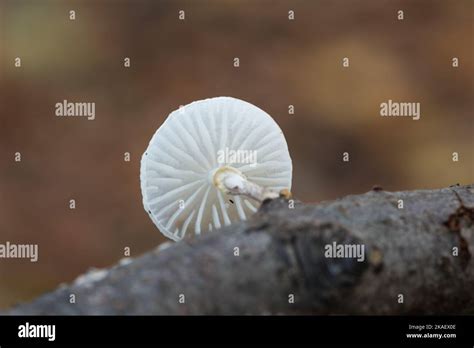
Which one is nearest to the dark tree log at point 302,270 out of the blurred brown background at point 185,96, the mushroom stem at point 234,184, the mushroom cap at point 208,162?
the mushroom stem at point 234,184

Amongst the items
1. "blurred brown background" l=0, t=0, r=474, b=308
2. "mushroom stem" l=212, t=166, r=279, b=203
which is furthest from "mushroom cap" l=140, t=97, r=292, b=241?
"blurred brown background" l=0, t=0, r=474, b=308

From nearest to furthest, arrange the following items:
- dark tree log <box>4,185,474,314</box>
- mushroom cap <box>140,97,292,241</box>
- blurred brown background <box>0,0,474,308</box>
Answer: dark tree log <box>4,185,474,314</box> < mushroom cap <box>140,97,292,241</box> < blurred brown background <box>0,0,474,308</box>

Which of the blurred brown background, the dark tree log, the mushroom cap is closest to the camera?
the dark tree log

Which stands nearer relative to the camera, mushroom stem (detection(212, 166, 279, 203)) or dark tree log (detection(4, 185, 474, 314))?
dark tree log (detection(4, 185, 474, 314))

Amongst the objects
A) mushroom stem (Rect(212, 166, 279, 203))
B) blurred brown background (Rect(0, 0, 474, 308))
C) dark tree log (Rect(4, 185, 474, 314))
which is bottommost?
dark tree log (Rect(4, 185, 474, 314))

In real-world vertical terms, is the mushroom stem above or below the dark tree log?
above

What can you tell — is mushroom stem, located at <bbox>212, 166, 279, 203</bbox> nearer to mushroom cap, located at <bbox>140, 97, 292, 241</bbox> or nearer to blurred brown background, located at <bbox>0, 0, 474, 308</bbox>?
mushroom cap, located at <bbox>140, 97, 292, 241</bbox>

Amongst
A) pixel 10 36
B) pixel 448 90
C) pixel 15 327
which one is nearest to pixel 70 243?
pixel 10 36
